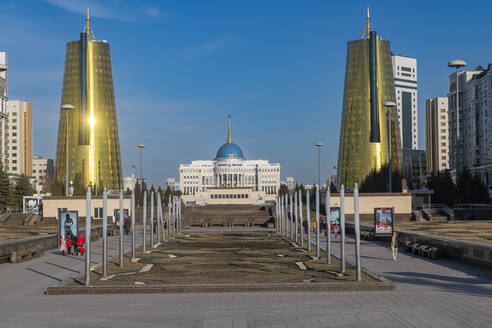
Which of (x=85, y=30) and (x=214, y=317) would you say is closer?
(x=214, y=317)

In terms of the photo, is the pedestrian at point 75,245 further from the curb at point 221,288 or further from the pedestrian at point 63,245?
the curb at point 221,288

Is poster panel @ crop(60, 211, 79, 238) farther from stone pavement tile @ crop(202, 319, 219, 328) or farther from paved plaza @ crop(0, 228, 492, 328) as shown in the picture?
stone pavement tile @ crop(202, 319, 219, 328)

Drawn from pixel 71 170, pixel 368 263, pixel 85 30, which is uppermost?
pixel 85 30

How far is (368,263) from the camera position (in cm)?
3041

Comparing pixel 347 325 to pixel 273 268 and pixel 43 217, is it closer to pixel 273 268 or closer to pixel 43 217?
pixel 273 268

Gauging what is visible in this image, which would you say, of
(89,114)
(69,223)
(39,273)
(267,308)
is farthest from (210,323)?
(89,114)

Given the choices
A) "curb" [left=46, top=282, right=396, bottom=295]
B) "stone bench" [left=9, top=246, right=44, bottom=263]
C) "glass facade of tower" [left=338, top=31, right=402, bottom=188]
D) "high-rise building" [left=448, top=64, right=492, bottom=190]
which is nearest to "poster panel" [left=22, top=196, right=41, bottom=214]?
"stone bench" [left=9, top=246, right=44, bottom=263]

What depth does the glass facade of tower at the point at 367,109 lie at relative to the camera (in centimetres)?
13975

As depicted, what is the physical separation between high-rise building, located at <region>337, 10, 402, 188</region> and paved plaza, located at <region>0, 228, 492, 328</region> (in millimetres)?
118299

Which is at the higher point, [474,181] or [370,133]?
[370,133]

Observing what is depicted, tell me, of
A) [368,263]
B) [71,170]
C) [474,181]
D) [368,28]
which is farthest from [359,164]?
[368,263]

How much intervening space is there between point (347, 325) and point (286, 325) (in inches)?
57.1

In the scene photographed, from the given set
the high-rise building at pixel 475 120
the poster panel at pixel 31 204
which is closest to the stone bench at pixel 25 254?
Result: the poster panel at pixel 31 204

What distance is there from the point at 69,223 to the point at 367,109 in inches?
4286
